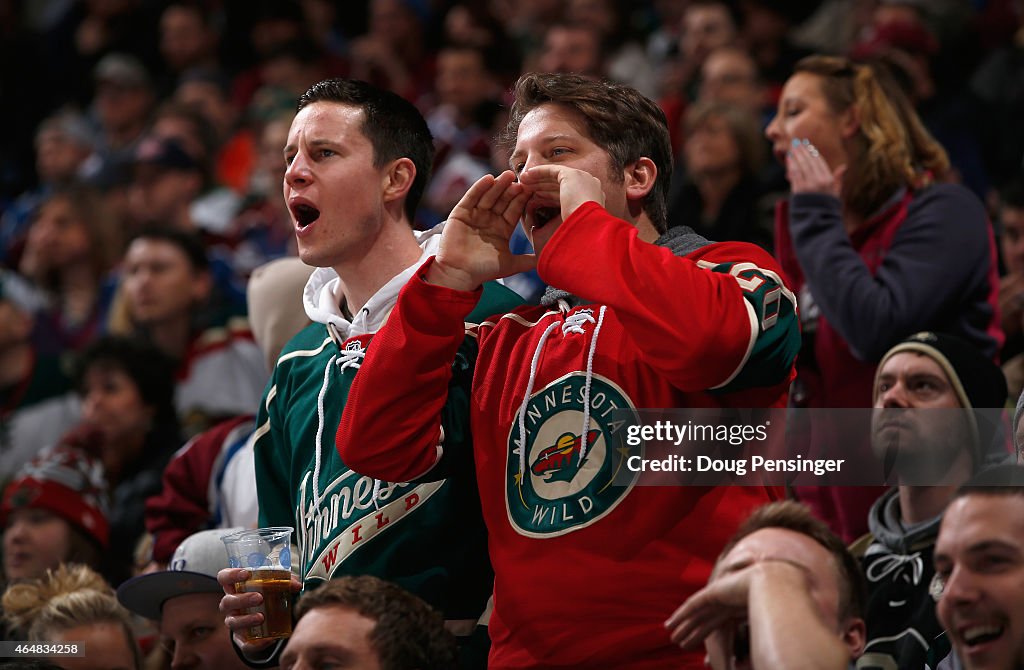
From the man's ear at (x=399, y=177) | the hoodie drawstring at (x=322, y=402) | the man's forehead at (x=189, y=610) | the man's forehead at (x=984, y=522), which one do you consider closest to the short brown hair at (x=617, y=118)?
the man's ear at (x=399, y=177)

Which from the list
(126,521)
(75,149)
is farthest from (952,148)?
(75,149)

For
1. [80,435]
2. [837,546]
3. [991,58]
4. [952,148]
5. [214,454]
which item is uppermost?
[991,58]

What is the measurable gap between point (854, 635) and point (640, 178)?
1081mm

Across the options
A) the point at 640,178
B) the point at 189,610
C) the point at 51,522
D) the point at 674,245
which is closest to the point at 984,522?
the point at 674,245

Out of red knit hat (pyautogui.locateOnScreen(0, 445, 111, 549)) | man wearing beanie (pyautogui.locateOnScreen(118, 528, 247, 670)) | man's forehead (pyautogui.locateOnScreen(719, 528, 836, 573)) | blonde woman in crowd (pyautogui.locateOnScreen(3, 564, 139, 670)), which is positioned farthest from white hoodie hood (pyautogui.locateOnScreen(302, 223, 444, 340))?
red knit hat (pyautogui.locateOnScreen(0, 445, 111, 549))

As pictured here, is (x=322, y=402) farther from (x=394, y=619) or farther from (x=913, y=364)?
(x=913, y=364)

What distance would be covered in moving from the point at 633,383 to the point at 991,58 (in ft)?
16.3

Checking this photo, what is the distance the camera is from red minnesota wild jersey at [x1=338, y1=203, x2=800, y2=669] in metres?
2.73

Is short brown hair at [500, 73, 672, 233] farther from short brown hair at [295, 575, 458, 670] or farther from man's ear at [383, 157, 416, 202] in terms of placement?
short brown hair at [295, 575, 458, 670]

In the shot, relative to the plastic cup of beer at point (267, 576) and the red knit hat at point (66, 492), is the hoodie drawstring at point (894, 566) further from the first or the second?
the red knit hat at point (66, 492)

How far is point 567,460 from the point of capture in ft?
9.57

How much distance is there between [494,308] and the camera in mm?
3508

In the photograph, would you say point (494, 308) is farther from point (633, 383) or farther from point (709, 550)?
point (709, 550)

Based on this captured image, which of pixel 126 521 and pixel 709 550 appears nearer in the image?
pixel 709 550
